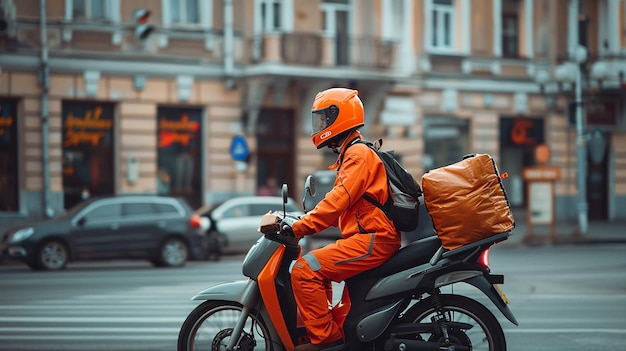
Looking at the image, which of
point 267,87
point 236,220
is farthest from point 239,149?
point 236,220

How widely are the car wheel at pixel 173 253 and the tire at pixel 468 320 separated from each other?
50.3 ft

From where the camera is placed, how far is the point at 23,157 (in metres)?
26.5

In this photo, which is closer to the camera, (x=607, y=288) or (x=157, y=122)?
(x=607, y=288)

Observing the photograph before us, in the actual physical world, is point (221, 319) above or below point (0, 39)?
below

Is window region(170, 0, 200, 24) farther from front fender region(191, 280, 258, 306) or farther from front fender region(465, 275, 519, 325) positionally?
front fender region(465, 275, 519, 325)

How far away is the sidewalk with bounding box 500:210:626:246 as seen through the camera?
28.5m

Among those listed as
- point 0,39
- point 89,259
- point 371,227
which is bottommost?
point 89,259

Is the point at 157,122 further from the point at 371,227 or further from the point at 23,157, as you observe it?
the point at 371,227

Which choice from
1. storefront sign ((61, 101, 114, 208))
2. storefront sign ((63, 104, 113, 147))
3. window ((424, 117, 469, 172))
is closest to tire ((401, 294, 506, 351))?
storefront sign ((61, 101, 114, 208))

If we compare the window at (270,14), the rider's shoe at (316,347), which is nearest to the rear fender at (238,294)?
the rider's shoe at (316,347)

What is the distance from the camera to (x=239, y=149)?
93.6ft

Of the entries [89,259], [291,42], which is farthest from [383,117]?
[89,259]

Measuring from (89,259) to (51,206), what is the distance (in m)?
5.91

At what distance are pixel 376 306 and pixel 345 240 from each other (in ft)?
1.46
